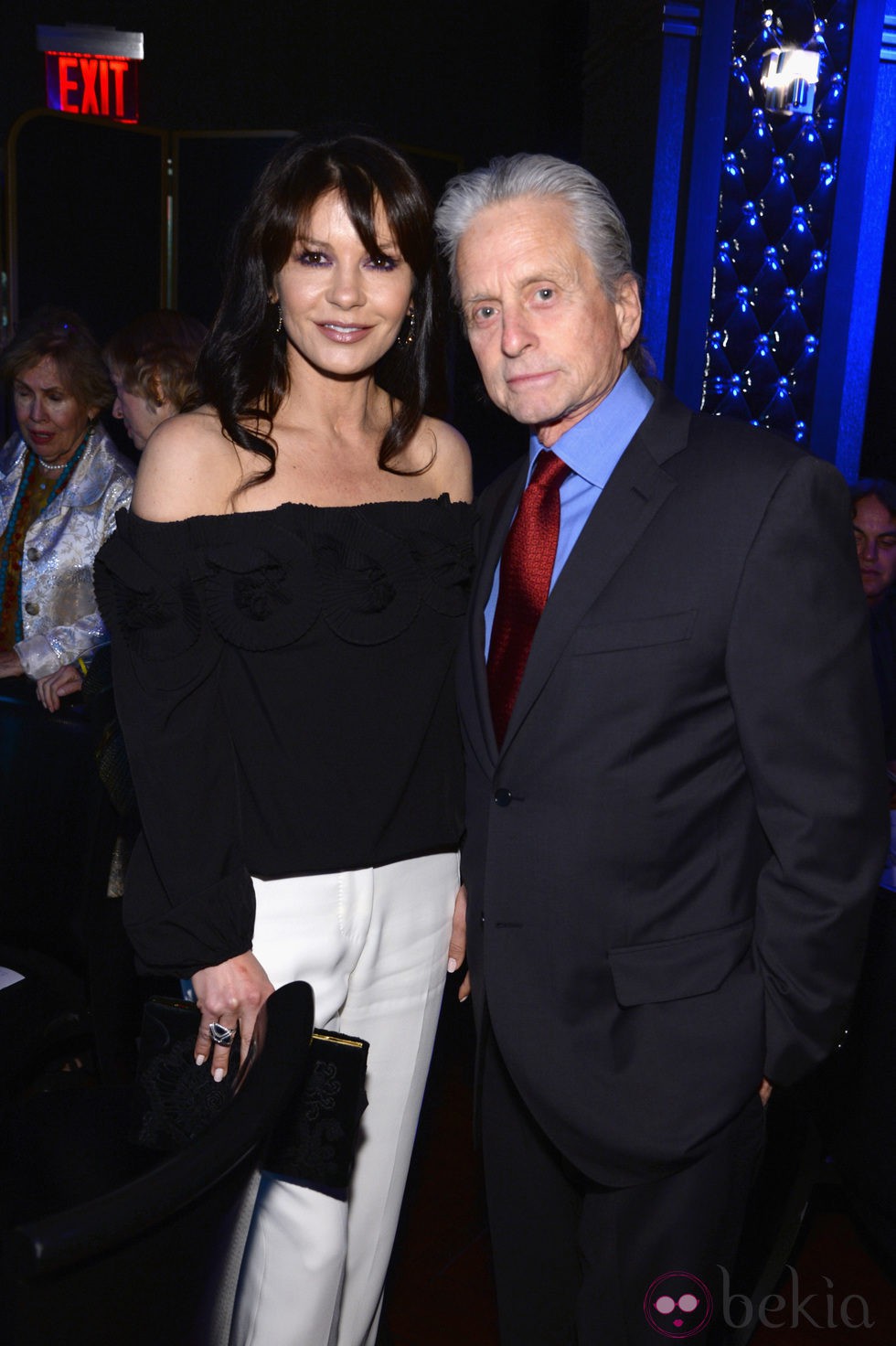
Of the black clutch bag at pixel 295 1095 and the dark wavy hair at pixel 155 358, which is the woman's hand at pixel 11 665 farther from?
the black clutch bag at pixel 295 1095

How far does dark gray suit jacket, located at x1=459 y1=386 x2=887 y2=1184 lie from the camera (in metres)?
1.28

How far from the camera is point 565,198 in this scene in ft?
4.71

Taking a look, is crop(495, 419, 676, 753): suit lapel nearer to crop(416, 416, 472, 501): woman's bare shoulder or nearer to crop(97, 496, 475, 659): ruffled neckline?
crop(97, 496, 475, 659): ruffled neckline

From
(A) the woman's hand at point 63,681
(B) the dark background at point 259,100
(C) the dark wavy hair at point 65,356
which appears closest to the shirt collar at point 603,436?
(A) the woman's hand at point 63,681

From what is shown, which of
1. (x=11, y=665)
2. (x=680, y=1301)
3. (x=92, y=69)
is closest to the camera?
(x=680, y=1301)

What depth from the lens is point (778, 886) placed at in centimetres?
136

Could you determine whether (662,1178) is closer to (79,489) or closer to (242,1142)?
(242,1142)

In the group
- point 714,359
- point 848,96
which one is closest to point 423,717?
point 714,359

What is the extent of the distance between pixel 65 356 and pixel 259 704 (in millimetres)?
2082

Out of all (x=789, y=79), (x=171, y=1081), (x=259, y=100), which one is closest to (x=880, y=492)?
(x=789, y=79)

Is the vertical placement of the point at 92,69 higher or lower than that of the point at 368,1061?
higher

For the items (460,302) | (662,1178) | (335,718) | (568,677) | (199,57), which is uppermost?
(199,57)

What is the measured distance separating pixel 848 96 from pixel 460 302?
2.54m

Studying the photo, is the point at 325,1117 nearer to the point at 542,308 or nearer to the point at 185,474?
the point at 185,474
